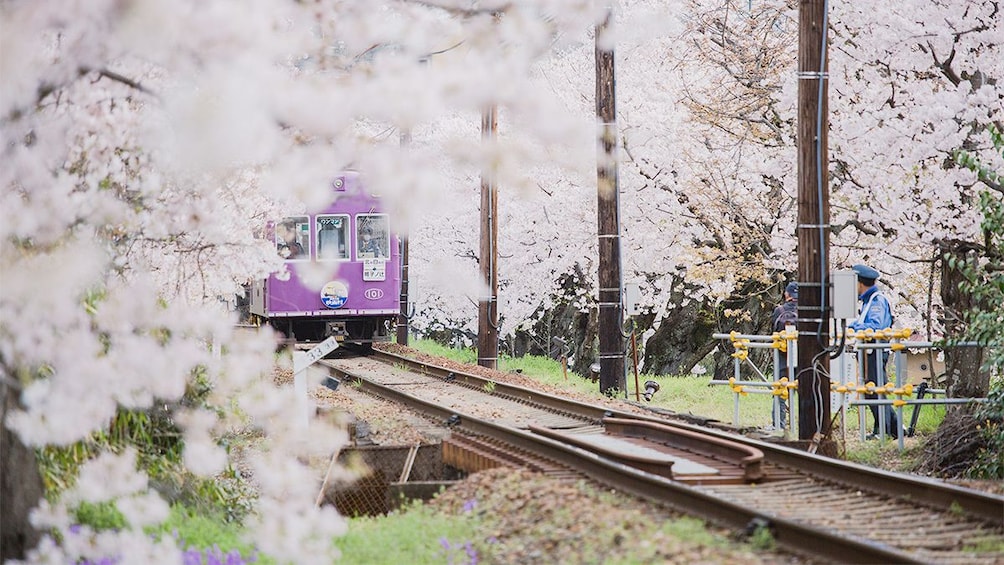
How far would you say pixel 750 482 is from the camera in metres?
8.77

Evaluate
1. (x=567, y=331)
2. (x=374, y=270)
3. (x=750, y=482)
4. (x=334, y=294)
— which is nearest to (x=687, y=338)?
(x=567, y=331)

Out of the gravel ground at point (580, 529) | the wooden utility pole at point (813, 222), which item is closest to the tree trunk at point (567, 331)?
the wooden utility pole at point (813, 222)

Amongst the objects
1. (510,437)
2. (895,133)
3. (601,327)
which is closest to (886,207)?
(895,133)

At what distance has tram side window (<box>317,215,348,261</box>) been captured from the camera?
22312 millimetres

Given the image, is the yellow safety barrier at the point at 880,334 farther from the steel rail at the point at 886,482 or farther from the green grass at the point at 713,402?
the steel rail at the point at 886,482

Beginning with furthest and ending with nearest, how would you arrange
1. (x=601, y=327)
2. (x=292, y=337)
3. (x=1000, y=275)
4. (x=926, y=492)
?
(x=292, y=337), (x=601, y=327), (x=1000, y=275), (x=926, y=492)

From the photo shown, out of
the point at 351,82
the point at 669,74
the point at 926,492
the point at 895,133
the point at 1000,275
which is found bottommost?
the point at 926,492

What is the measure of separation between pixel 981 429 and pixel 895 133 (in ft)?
17.6

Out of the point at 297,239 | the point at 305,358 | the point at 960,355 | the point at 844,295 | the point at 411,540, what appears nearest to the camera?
the point at 411,540

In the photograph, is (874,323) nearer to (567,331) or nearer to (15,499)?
(15,499)

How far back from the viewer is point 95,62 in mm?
5148

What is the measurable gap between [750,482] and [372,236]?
15.0 meters

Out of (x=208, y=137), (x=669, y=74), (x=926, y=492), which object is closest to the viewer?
(x=208, y=137)

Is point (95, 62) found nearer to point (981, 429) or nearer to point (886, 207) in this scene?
point (981, 429)
